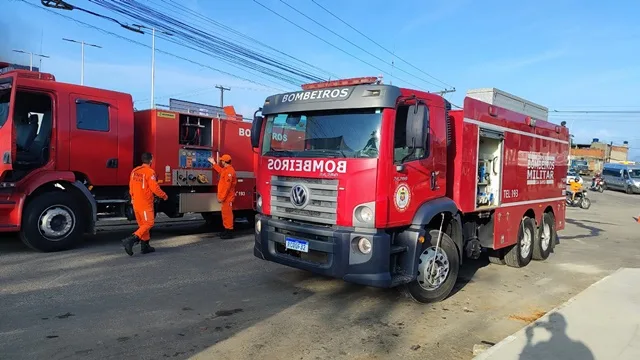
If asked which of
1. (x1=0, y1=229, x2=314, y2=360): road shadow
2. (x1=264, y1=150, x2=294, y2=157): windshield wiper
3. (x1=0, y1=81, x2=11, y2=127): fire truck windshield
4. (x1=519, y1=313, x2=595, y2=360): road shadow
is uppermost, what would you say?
(x1=0, y1=81, x2=11, y2=127): fire truck windshield

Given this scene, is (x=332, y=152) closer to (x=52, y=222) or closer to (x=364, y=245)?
(x=364, y=245)

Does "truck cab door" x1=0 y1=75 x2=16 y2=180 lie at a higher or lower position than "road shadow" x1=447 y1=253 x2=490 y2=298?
higher

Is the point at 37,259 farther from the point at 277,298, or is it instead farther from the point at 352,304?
the point at 352,304

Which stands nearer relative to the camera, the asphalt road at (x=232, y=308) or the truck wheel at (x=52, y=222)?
the asphalt road at (x=232, y=308)

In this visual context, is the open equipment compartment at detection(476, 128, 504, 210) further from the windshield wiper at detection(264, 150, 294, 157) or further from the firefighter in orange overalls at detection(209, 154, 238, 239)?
the firefighter in orange overalls at detection(209, 154, 238, 239)

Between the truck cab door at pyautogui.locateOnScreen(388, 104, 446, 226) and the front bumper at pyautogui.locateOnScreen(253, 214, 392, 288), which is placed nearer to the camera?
the front bumper at pyautogui.locateOnScreen(253, 214, 392, 288)

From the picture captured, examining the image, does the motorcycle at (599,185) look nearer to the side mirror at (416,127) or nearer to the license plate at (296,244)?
the side mirror at (416,127)

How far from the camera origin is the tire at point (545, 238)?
8.37 m

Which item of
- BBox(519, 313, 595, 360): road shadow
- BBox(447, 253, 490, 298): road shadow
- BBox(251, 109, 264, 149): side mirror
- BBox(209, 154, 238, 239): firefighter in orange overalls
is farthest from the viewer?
BBox(209, 154, 238, 239): firefighter in orange overalls

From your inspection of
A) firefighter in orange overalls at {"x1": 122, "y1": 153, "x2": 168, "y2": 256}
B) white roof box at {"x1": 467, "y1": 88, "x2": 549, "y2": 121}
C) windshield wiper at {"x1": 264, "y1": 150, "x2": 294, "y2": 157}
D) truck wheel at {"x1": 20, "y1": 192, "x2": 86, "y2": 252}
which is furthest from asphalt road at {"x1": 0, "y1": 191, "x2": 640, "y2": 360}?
white roof box at {"x1": 467, "y1": 88, "x2": 549, "y2": 121}

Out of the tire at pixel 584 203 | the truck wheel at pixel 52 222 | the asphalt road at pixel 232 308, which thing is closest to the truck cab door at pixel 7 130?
the truck wheel at pixel 52 222

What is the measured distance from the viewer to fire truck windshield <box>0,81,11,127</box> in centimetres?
735

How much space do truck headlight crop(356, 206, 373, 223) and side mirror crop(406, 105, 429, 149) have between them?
0.83 metres

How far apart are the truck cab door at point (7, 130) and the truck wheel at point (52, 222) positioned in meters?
0.70
